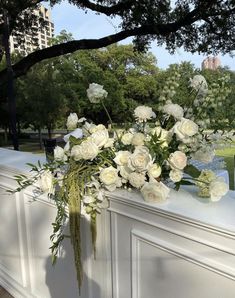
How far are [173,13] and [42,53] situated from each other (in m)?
3.08

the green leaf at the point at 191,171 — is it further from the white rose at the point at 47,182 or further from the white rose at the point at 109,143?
the white rose at the point at 47,182

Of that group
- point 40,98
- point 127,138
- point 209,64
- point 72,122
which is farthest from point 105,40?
point 40,98

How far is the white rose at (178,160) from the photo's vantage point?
115cm

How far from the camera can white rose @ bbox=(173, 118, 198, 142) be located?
117 centimetres

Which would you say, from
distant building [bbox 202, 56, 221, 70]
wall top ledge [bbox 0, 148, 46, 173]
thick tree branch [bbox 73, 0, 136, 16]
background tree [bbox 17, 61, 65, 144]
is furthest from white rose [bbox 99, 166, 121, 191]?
background tree [bbox 17, 61, 65, 144]

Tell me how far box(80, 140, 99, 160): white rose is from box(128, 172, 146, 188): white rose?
16cm

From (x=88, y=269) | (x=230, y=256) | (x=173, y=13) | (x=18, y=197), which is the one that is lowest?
(x=88, y=269)

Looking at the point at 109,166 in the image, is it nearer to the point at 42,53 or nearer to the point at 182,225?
the point at 182,225

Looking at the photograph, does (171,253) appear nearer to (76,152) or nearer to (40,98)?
(76,152)

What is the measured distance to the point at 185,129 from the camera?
1.18 metres

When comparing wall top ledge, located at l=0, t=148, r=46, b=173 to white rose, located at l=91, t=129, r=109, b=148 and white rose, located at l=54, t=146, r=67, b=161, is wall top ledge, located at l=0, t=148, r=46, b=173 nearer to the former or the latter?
white rose, located at l=54, t=146, r=67, b=161

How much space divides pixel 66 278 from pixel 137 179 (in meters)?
0.73

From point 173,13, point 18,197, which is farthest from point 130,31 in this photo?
point 18,197

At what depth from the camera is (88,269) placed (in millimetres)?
1475
